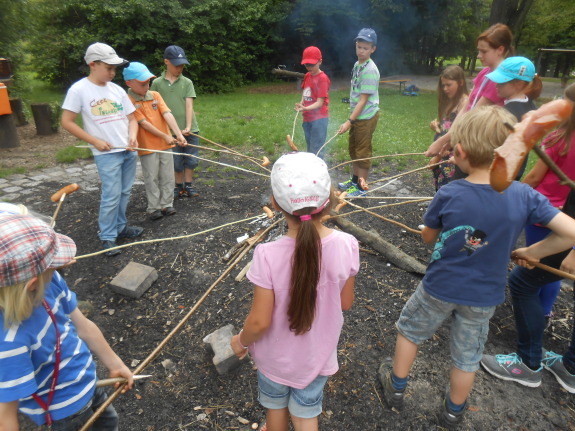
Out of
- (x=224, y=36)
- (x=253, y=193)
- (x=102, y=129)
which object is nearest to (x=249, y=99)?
(x=224, y=36)

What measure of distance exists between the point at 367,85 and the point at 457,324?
361 cm

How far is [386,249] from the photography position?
3.86 meters

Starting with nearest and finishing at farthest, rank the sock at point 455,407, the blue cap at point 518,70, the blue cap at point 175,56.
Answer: the sock at point 455,407
the blue cap at point 518,70
the blue cap at point 175,56

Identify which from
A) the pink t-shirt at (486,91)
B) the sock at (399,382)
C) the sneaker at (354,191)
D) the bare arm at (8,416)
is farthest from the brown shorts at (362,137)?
the bare arm at (8,416)

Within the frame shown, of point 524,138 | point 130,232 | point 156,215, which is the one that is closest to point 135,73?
point 156,215

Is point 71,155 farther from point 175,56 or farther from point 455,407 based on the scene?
point 455,407

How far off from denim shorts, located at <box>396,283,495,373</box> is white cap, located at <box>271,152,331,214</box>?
109cm

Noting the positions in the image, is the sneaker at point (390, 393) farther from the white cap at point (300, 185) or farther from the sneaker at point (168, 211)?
the sneaker at point (168, 211)

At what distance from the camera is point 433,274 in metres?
2.13

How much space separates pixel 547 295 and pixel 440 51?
25831 mm

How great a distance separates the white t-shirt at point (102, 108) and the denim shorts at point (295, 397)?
121 inches

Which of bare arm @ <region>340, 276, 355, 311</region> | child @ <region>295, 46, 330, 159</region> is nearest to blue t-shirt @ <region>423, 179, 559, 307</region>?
bare arm @ <region>340, 276, 355, 311</region>

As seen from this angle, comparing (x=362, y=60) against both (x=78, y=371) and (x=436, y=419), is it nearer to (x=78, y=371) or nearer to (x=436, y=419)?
(x=436, y=419)

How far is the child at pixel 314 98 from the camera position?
17.6 feet
